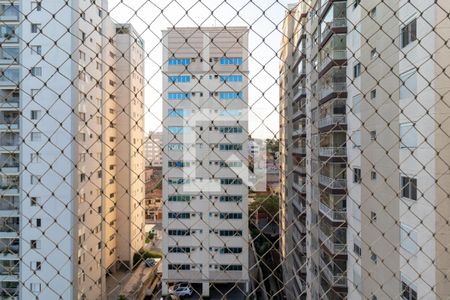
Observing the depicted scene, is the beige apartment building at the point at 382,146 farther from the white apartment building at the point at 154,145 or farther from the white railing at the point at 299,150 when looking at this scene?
the white railing at the point at 299,150

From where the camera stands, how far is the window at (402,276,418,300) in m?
2.73

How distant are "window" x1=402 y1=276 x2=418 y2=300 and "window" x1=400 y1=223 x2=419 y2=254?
270 millimetres

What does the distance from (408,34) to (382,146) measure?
948 mm

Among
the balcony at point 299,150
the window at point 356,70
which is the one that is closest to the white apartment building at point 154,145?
the window at point 356,70

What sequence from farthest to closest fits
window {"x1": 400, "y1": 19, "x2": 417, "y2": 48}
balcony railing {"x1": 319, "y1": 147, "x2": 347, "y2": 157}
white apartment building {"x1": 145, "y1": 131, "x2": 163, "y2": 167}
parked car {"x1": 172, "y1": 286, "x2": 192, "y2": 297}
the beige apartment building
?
parked car {"x1": 172, "y1": 286, "x2": 192, "y2": 297} < balcony railing {"x1": 319, "y1": 147, "x2": 347, "y2": 157} < window {"x1": 400, "y1": 19, "x2": 417, "y2": 48} < the beige apartment building < white apartment building {"x1": 145, "y1": 131, "x2": 163, "y2": 167}

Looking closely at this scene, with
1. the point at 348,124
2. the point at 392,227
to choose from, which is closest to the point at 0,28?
the point at 348,124

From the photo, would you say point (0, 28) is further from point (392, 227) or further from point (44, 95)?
point (392, 227)

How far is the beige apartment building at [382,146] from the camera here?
2.12 m

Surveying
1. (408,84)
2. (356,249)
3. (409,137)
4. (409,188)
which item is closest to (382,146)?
(409,137)

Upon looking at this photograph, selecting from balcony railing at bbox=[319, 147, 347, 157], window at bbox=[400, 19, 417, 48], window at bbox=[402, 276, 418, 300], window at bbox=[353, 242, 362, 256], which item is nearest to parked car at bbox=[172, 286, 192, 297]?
window at bbox=[353, 242, 362, 256]

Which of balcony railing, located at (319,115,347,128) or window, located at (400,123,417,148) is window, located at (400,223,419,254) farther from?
balcony railing, located at (319,115,347,128)

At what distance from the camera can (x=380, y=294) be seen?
341 centimetres

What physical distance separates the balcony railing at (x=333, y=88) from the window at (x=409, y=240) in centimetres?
201

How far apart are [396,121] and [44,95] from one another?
15.7 ft
